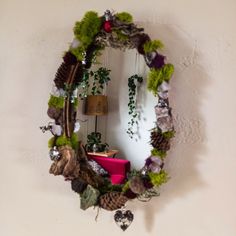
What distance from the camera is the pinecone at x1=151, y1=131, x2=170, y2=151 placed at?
1.06m

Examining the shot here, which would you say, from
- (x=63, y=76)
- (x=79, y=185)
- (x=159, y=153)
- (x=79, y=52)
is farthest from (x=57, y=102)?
(x=159, y=153)

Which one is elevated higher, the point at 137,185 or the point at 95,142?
the point at 95,142

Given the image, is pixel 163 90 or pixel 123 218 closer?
pixel 163 90

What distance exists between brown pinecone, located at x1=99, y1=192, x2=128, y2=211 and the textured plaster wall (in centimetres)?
14

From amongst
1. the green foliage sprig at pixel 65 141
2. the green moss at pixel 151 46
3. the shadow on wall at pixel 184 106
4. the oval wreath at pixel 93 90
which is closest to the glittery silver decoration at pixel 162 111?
the oval wreath at pixel 93 90

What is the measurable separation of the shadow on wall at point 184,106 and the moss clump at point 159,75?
0.12m

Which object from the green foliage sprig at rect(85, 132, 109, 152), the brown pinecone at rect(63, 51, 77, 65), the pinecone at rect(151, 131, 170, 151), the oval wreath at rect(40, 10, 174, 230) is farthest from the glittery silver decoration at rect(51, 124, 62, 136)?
the pinecone at rect(151, 131, 170, 151)

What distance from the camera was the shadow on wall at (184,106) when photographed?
1151 mm

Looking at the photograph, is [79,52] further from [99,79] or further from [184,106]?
[184,106]

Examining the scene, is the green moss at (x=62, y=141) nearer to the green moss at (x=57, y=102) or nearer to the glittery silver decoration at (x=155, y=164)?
the green moss at (x=57, y=102)

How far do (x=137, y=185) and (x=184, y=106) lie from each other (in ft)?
1.21

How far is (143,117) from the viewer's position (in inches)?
45.6

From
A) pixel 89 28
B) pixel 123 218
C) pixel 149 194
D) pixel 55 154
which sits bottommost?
pixel 123 218

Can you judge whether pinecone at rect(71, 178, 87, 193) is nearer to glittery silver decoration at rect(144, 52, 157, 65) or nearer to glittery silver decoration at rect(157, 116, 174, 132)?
glittery silver decoration at rect(157, 116, 174, 132)
